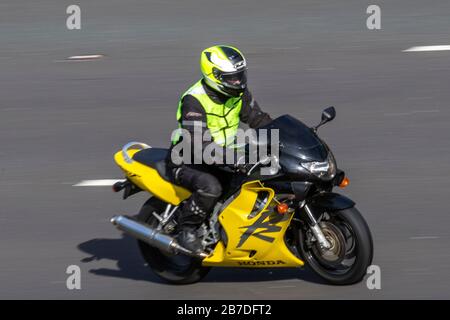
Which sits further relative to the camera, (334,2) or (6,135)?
(334,2)

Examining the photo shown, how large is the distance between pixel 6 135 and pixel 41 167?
3.21ft

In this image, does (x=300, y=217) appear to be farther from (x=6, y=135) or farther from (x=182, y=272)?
(x=6, y=135)

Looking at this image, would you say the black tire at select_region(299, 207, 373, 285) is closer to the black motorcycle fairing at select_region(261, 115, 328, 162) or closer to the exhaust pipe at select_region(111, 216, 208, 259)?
the black motorcycle fairing at select_region(261, 115, 328, 162)

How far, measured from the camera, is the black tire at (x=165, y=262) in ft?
27.4

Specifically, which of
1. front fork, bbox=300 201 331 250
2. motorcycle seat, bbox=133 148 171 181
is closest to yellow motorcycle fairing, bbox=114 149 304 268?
front fork, bbox=300 201 331 250

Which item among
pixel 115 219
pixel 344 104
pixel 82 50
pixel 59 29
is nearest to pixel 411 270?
pixel 115 219

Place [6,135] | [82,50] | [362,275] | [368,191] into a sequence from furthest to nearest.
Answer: [82,50] < [6,135] < [368,191] < [362,275]

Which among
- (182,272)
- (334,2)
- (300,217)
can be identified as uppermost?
(334,2)

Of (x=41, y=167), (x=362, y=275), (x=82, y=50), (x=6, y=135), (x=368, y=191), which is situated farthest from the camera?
(x=82, y=50)

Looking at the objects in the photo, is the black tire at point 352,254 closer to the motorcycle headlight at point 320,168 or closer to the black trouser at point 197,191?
the motorcycle headlight at point 320,168

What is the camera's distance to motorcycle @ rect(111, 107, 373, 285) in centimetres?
761

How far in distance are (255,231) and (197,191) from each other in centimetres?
58

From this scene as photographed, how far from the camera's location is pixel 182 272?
8.39 meters

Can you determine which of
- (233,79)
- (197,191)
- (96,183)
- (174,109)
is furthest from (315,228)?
(174,109)
